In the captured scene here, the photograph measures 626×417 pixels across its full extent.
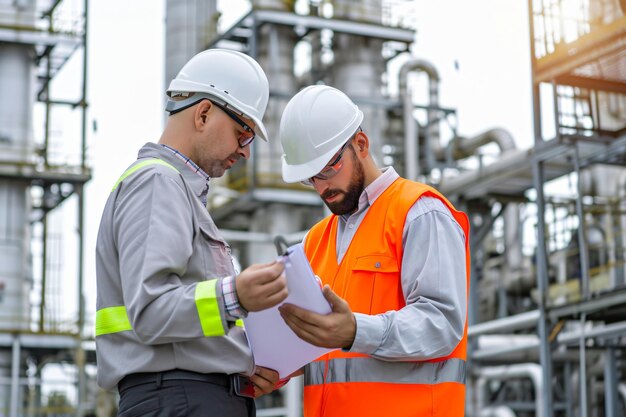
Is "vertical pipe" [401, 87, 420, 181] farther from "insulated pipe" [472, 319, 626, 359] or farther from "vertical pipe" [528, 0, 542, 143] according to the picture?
"vertical pipe" [528, 0, 542, 143]

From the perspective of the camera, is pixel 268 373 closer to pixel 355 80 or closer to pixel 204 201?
pixel 204 201

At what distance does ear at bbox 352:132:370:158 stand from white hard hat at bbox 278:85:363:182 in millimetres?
39

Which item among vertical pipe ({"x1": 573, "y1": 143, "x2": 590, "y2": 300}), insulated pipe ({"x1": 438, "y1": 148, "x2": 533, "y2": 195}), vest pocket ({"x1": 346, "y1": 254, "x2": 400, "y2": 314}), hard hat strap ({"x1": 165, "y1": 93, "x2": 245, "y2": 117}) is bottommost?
vest pocket ({"x1": 346, "y1": 254, "x2": 400, "y2": 314})

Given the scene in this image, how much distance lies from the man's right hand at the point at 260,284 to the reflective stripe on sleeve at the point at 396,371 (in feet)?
2.83

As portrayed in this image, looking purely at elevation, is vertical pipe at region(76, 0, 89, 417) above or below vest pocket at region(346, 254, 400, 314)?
above

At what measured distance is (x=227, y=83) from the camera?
4.32 meters

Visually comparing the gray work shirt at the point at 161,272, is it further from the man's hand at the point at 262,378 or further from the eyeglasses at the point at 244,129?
the eyeglasses at the point at 244,129

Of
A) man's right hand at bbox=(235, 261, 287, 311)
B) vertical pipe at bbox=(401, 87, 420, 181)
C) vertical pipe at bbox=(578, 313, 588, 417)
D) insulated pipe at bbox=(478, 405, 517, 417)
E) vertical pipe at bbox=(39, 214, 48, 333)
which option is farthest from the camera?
vertical pipe at bbox=(39, 214, 48, 333)

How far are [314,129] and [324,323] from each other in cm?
103

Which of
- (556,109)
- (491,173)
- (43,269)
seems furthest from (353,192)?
(43,269)

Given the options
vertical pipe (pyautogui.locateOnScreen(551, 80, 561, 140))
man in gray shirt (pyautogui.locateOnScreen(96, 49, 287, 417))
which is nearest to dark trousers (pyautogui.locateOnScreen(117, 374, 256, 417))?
man in gray shirt (pyautogui.locateOnScreen(96, 49, 287, 417))

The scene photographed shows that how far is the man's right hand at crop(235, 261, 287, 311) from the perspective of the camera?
12.3 feet

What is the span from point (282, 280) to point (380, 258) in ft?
2.92

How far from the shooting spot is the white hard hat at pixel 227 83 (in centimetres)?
430
